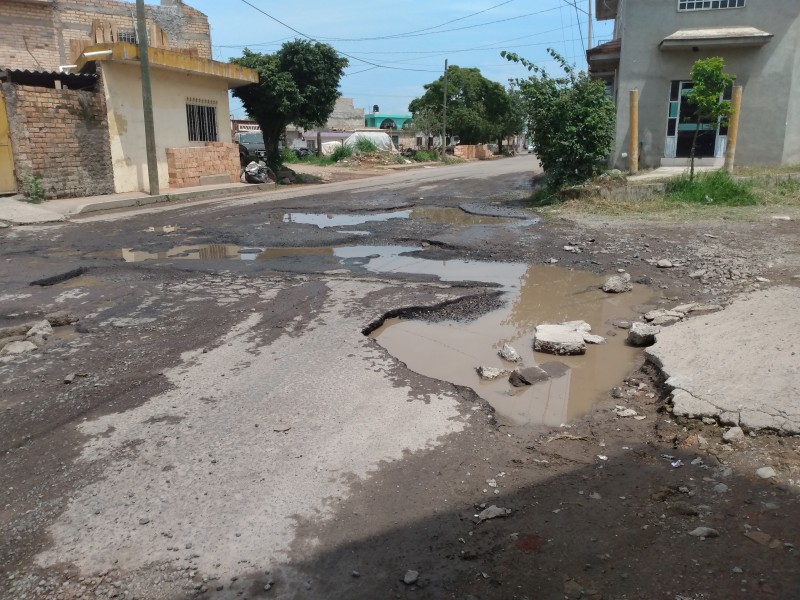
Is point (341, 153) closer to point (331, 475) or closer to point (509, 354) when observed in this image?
point (509, 354)

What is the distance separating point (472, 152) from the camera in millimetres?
50594

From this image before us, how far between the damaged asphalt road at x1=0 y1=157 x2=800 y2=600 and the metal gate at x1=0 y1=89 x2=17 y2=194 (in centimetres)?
980

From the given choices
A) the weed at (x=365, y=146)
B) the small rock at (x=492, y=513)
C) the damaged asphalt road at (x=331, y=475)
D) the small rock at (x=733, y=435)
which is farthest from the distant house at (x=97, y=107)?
the weed at (x=365, y=146)

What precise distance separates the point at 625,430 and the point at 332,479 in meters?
1.83

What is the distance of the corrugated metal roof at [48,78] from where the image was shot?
14.4 meters

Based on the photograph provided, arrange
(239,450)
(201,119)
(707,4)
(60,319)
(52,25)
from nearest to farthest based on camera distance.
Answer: (239,450) < (60,319) < (707,4) < (201,119) < (52,25)

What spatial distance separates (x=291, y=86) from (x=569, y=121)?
456 inches

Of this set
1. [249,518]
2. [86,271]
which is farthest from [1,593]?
[86,271]

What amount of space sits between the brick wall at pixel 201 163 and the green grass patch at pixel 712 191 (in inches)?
532

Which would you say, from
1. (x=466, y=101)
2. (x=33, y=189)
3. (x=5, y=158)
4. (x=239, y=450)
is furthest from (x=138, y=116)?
(x=466, y=101)

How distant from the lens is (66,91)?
15086mm

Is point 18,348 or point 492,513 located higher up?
point 18,348

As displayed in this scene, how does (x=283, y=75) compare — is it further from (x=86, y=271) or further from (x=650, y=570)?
(x=650, y=570)

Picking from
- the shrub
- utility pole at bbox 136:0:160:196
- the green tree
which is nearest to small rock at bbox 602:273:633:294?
utility pole at bbox 136:0:160:196
